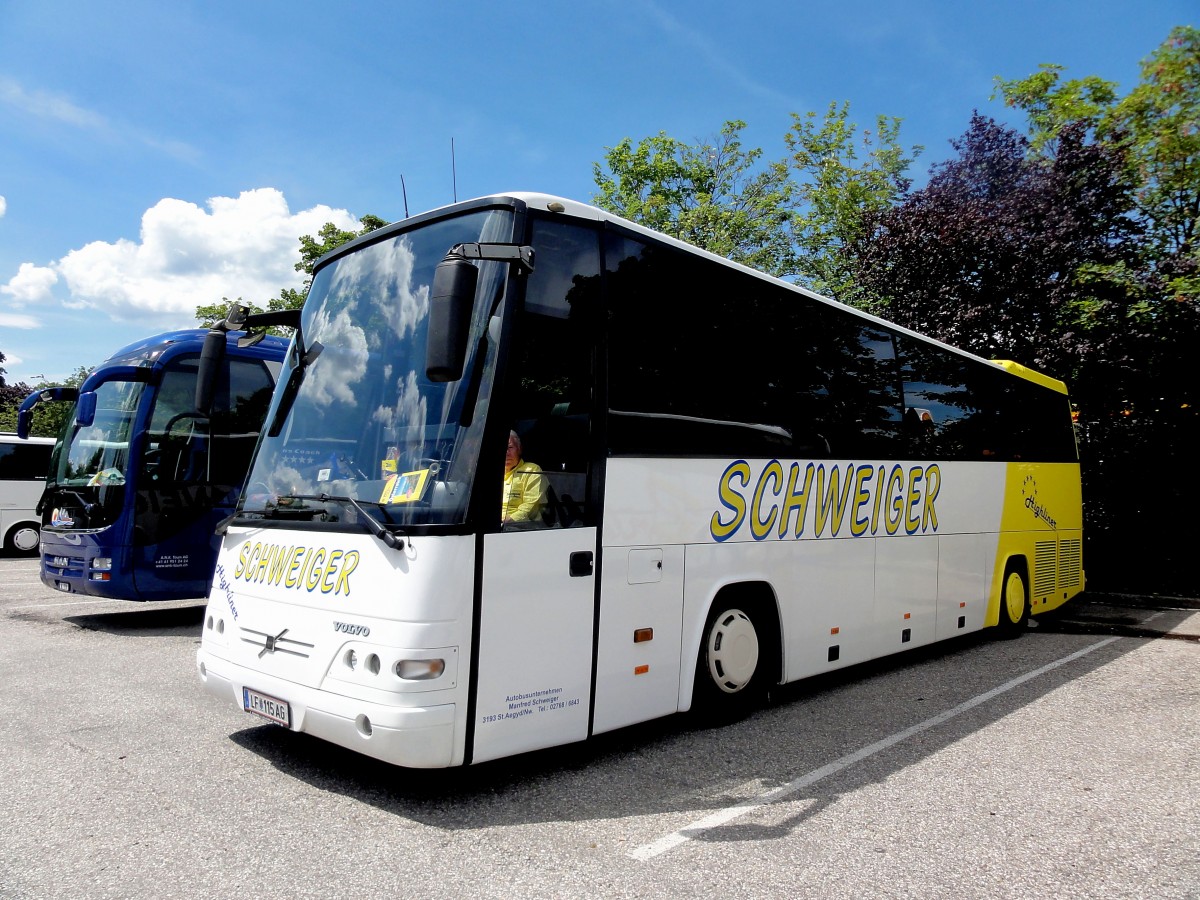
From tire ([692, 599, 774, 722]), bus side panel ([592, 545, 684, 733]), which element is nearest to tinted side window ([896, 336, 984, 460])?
tire ([692, 599, 774, 722])

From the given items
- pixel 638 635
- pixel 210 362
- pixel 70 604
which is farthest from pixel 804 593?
pixel 70 604

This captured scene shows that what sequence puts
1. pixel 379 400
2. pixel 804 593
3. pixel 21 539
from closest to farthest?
pixel 379 400
pixel 804 593
pixel 21 539

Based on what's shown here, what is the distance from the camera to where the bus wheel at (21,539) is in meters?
19.9

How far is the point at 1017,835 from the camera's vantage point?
4.25 meters

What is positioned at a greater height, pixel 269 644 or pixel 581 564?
pixel 581 564

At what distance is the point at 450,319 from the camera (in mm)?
4012

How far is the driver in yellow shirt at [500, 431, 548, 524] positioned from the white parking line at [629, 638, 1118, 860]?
1.72 meters

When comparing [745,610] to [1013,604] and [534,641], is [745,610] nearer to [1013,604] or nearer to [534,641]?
[534,641]

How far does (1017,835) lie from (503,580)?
286 cm

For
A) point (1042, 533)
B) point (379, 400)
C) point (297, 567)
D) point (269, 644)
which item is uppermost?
point (379, 400)

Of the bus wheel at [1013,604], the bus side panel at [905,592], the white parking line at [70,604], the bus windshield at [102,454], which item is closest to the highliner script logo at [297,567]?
the bus side panel at [905,592]

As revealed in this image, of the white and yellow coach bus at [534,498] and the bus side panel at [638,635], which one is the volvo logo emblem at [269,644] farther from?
the bus side panel at [638,635]

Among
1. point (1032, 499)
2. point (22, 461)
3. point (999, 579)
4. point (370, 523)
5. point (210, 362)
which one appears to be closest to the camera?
point (370, 523)

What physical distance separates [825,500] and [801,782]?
103 inches
